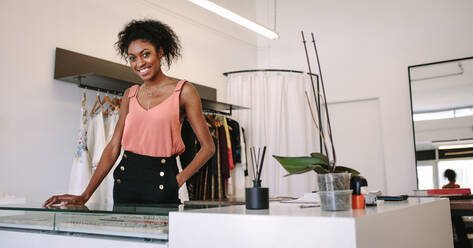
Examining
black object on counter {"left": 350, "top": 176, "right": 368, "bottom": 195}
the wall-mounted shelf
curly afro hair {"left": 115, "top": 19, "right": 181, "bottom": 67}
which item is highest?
the wall-mounted shelf

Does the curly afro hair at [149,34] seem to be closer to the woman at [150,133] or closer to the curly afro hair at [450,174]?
the woman at [150,133]

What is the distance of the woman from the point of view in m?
1.67

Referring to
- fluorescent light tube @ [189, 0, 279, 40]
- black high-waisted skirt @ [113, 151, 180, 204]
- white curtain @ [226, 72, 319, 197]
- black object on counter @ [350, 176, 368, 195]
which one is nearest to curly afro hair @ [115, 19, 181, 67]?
black high-waisted skirt @ [113, 151, 180, 204]

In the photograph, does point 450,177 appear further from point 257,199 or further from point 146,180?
point 257,199

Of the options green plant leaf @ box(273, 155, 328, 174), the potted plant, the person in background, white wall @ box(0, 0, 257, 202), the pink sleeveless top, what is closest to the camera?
the potted plant

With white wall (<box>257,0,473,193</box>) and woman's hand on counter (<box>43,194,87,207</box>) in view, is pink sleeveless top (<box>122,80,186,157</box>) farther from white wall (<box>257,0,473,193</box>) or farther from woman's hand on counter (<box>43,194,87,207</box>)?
white wall (<box>257,0,473,193</box>)

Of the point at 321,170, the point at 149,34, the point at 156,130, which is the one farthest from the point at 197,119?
the point at 321,170

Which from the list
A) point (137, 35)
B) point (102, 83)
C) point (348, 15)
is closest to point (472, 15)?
point (348, 15)

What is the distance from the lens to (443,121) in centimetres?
499

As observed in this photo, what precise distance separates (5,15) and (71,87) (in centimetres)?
76

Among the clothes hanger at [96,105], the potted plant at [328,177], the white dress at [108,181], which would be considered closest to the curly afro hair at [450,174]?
the white dress at [108,181]

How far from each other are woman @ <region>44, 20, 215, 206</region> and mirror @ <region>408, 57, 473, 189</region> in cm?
394

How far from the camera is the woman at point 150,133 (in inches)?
65.9

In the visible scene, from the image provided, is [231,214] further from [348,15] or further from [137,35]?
[348,15]
